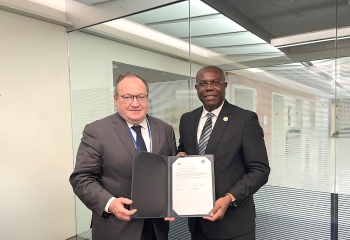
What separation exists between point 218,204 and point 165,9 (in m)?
2.12

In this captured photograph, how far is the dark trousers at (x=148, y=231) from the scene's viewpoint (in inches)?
54.9

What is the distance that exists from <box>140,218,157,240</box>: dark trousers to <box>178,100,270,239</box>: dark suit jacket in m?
0.30

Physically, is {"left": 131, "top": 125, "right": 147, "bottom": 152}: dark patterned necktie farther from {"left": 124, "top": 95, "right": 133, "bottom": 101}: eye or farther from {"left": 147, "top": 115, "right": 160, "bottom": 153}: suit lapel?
{"left": 124, "top": 95, "right": 133, "bottom": 101}: eye

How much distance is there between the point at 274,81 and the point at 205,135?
1.28 metres

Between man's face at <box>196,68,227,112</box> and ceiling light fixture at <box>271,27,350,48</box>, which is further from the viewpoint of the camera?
ceiling light fixture at <box>271,27,350,48</box>

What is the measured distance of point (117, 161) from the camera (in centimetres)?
134

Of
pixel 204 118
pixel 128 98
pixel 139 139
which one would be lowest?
pixel 139 139

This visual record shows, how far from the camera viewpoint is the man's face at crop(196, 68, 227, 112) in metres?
1.62

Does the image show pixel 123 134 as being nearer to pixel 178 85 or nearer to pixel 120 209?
pixel 120 209

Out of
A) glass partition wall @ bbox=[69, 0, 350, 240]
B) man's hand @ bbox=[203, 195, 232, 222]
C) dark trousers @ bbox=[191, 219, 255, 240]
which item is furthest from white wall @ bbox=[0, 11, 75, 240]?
man's hand @ bbox=[203, 195, 232, 222]

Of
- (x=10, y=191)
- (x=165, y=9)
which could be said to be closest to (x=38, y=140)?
(x=10, y=191)

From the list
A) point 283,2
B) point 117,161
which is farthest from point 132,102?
point 283,2

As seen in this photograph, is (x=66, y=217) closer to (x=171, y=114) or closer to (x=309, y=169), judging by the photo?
(x=171, y=114)

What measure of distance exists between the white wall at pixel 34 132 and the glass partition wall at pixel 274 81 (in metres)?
0.19
